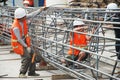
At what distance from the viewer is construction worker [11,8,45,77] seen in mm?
7254

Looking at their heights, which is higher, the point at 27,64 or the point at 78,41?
the point at 78,41

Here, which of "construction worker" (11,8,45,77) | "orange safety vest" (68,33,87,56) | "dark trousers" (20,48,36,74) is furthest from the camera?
"dark trousers" (20,48,36,74)

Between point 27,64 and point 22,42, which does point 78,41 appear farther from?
point 27,64

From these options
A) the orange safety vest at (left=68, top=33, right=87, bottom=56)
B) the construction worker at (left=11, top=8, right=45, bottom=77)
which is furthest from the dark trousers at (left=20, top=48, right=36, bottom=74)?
the orange safety vest at (left=68, top=33, right=87, bottom=56)

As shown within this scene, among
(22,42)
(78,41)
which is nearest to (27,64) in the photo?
(22,42)

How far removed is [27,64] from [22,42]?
22.5 inches

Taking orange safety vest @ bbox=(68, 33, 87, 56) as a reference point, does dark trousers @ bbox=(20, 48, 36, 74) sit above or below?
below

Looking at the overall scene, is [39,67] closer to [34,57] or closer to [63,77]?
[34,57]

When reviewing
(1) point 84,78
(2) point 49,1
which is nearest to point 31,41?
(1) point 84,78

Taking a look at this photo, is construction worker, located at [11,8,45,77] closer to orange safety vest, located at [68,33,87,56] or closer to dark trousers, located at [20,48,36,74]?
Result: dark trousers, located at [20,48,36,74]

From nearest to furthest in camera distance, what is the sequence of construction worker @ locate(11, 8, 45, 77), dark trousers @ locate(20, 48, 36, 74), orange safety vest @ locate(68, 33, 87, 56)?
orange safety vest @ locate(68, 33, 87, 56)
construction worker @ locate(11, 8, 45, 77)
dark trousers @ locate(20, 48, 36, 74)

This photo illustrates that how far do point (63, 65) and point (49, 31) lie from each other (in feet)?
4.75

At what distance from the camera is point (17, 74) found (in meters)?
7.96

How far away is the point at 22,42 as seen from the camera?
7281 millimetres
